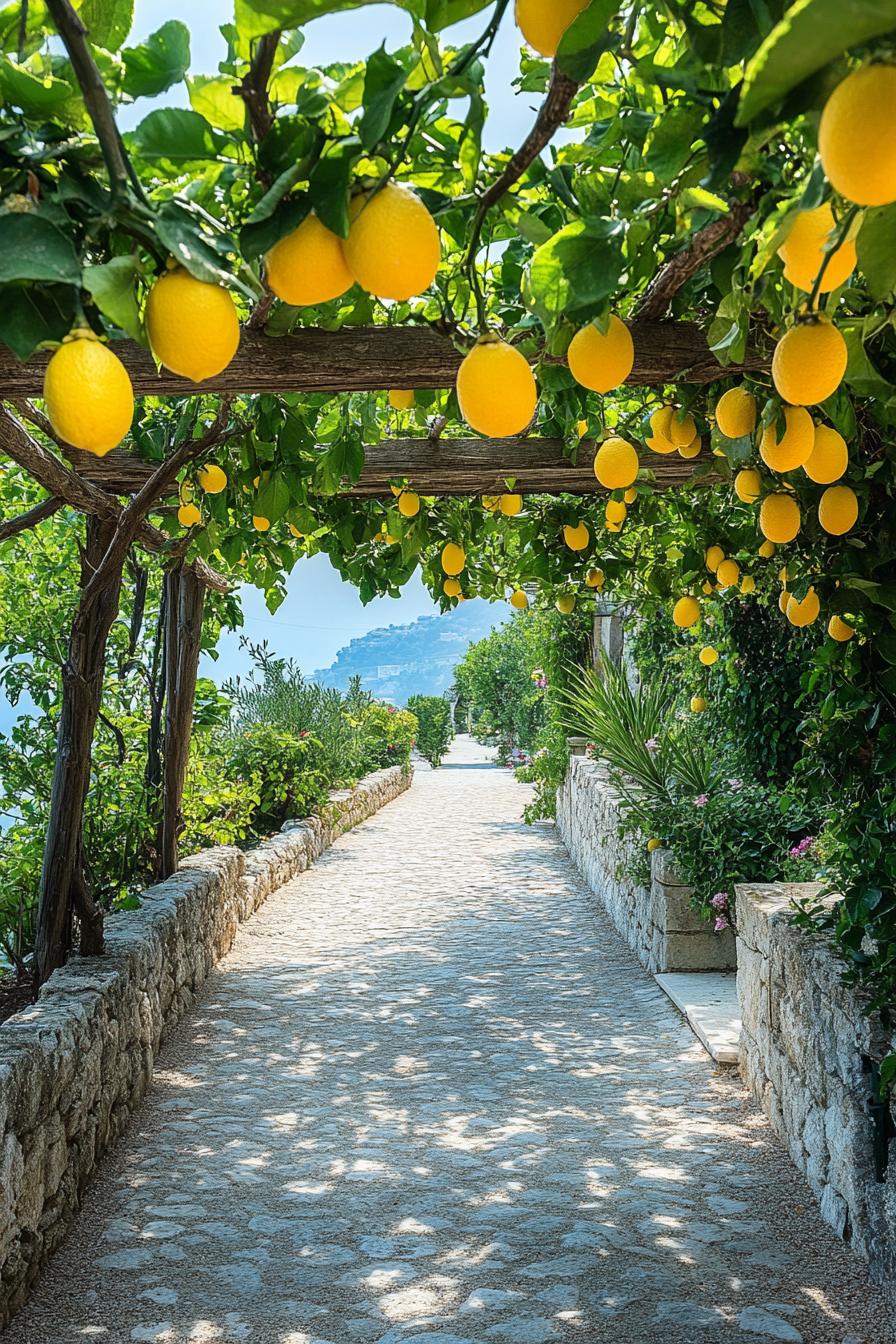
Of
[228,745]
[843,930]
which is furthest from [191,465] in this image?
[228,745]

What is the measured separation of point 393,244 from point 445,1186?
2.88m

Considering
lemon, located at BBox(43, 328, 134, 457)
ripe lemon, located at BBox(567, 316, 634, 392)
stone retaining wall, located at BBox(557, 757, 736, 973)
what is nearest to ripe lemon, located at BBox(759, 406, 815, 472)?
ripe lemon, located at BBox(567, 316, 634, 392)

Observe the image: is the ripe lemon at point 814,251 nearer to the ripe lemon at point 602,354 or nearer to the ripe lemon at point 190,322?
the ripe lemon at point 602,354

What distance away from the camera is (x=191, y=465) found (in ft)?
12.1

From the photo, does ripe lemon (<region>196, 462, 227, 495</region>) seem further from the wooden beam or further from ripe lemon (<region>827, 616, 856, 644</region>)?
ripe lemon (<region>827, 616, 856, 644</region>)

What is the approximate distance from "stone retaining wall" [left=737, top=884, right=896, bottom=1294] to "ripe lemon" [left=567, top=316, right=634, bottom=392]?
6.34 feet

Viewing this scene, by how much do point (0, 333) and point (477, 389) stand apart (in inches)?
18.6

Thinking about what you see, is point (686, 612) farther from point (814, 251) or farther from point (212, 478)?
point (814, 251)

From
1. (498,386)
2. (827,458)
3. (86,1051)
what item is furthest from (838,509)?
(86,1051)

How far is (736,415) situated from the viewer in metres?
1.73

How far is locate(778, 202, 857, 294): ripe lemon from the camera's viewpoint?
3.01ft

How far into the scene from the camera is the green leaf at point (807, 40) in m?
0.57

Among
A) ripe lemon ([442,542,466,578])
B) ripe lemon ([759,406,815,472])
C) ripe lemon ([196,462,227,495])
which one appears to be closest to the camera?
ripe lemon ([759,406,815,472])

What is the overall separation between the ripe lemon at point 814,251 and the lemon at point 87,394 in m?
0.59
